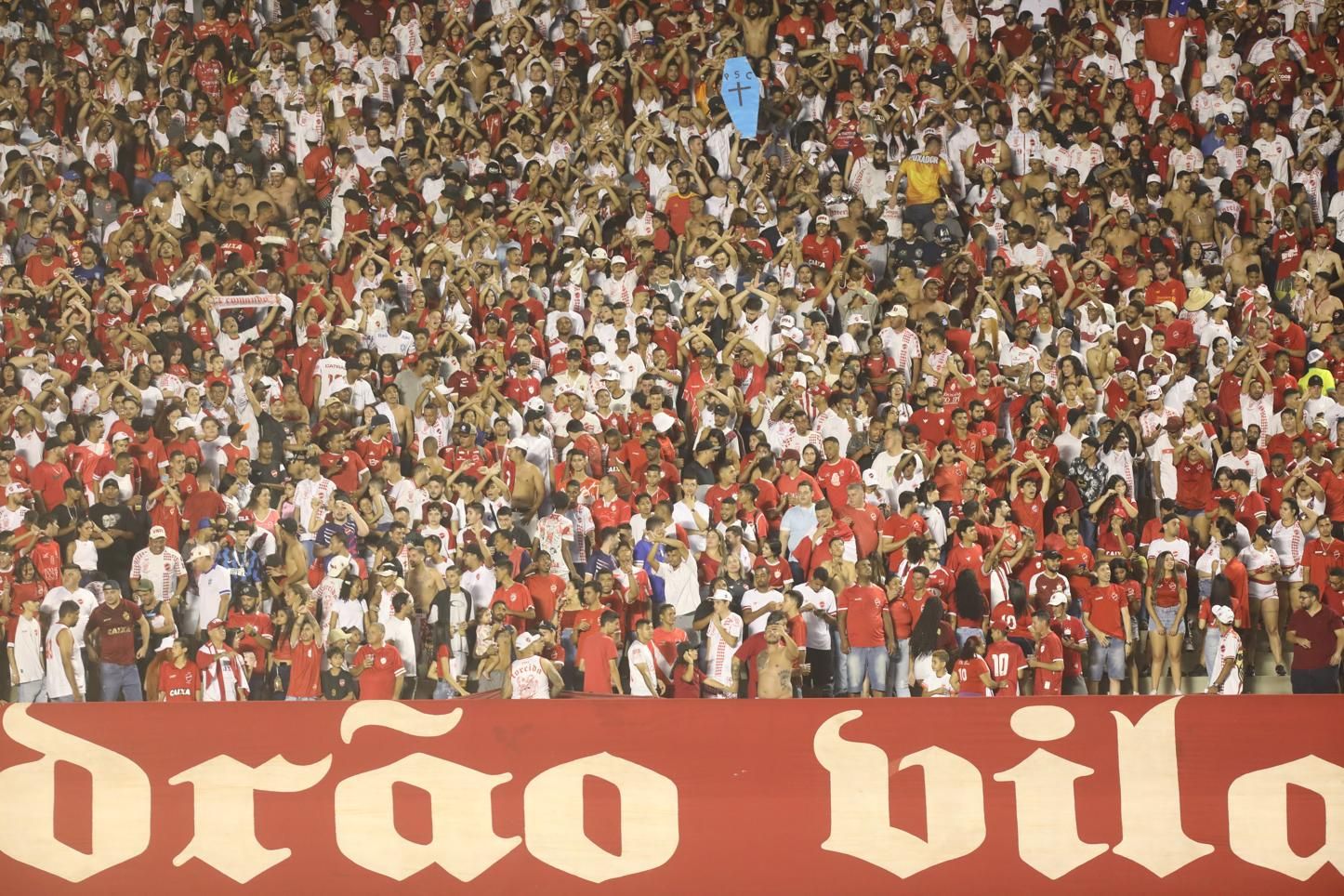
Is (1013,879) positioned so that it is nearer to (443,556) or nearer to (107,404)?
(443,556)

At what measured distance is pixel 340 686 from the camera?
13648mm

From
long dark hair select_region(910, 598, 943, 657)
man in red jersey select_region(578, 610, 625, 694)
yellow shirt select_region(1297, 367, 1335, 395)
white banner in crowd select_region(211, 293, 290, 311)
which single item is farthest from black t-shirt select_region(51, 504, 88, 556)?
yellow shirt select_region(1297, 367, 1335, 395)

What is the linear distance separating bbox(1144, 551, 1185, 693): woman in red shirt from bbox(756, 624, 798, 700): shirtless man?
10.5 ft

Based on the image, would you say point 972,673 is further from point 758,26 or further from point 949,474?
point 758,26

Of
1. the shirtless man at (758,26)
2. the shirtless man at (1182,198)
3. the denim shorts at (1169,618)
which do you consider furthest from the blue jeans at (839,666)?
the shirtless man at (758,26)

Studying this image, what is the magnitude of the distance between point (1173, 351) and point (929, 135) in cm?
411

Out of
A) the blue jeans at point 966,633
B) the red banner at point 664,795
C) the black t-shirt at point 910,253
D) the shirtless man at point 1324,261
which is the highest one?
the black t-shirt at point 910,253

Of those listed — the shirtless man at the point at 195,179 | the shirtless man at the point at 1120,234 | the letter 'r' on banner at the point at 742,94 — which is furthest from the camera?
the letter 'r' on banner at the point at 742,94

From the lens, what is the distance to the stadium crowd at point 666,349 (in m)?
13.9

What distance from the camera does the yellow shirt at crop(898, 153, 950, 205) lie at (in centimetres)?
1878

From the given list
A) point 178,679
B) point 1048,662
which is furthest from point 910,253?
point 178,679

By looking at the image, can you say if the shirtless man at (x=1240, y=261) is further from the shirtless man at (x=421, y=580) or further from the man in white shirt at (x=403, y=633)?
the man in white shirt at (x=403, y=633)

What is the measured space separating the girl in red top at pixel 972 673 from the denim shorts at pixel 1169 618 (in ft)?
5.78

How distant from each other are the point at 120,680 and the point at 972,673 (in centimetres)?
726
